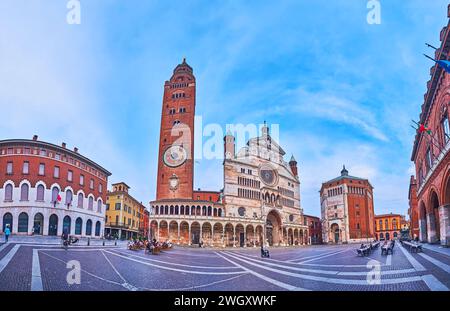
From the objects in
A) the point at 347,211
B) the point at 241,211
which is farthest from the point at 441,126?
the point at 347,211

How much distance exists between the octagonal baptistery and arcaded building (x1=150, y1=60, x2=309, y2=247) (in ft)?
48.3

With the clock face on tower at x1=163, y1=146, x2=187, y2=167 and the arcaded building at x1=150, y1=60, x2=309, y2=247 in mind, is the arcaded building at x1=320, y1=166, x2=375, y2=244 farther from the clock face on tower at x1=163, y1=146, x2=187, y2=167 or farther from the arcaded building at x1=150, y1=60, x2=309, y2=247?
the clock face on tower at x1=163, y1=146, x2=187, y2=167

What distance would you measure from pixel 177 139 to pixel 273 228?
28250mm

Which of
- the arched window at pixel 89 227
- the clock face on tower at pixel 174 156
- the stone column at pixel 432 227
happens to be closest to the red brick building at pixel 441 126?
the stone column at pixel 432 227

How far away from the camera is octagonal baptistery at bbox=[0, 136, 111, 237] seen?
26562 mm

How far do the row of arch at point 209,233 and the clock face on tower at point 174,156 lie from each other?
11.5 m

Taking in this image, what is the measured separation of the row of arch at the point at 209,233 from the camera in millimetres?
50406

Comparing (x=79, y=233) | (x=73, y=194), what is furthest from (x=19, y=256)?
(x=79, y=233)

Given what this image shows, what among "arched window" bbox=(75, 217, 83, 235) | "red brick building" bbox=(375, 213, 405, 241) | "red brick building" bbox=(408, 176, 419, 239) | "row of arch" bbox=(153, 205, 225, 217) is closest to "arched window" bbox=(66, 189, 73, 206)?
"arched window" bbox=(75, 217, 83, 235)

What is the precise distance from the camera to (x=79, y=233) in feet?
129

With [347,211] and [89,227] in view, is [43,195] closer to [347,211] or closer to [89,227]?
[89,227]

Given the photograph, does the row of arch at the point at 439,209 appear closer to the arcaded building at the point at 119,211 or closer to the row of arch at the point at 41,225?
the row of arch at the point at 41,225

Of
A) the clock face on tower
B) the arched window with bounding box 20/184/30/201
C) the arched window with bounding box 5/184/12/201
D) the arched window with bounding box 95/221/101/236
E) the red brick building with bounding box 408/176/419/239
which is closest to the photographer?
the arched window with bounding box 5/184/12/201
